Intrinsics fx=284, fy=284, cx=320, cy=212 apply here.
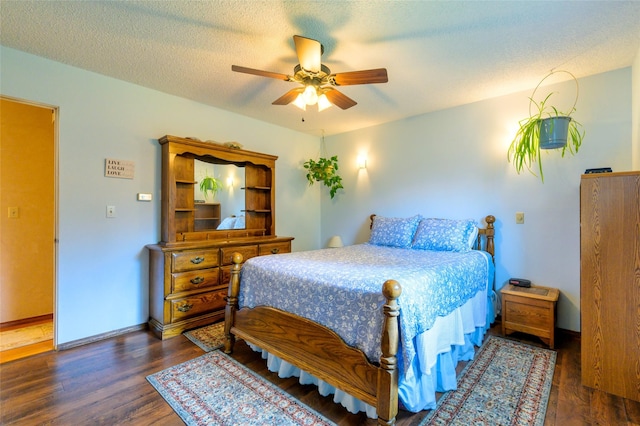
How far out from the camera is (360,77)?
205 cm

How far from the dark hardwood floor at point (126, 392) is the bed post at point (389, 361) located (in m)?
0.26

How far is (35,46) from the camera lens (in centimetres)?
223

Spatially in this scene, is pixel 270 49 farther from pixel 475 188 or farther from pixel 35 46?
pixel 475 188

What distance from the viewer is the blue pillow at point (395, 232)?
10.8 ft

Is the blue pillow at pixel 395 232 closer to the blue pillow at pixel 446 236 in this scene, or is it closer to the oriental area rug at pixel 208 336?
the blue pillow at pixel 446 236

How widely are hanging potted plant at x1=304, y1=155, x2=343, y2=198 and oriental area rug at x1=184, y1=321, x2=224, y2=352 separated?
2476 millimetres

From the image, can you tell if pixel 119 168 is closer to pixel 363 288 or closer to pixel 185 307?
pixel 185 307

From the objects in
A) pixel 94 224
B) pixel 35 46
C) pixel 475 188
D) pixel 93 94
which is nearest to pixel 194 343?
pixel 94 224

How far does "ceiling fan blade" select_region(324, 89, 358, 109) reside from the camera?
7.72ft

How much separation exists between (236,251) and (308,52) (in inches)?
86.0

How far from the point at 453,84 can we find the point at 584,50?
96 centimetres

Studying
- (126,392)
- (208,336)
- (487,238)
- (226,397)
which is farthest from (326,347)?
(487,238)

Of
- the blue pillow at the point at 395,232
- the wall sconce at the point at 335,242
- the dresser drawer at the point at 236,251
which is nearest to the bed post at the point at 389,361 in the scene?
the blue pillow at the point at 395,232

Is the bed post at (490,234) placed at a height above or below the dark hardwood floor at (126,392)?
above
